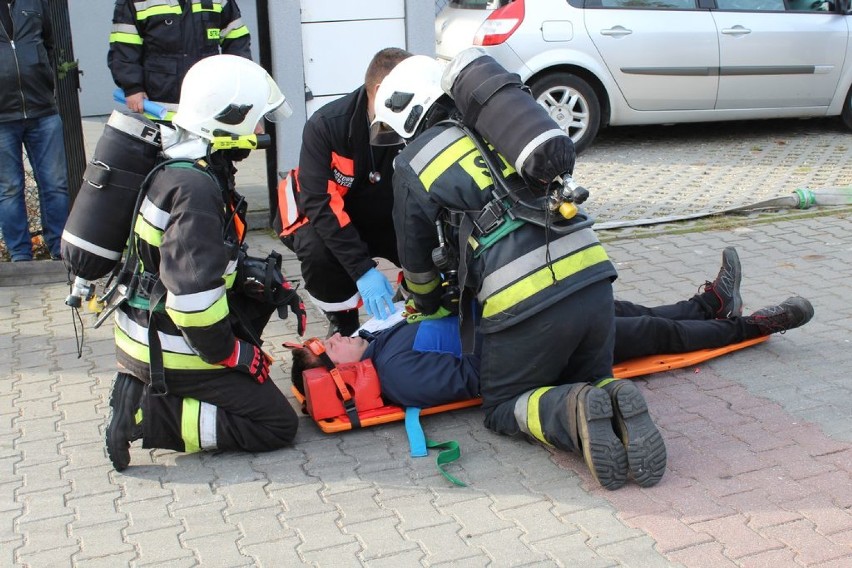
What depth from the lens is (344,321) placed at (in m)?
5.33

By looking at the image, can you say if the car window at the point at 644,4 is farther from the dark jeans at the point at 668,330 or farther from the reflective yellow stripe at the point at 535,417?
the reflective yellow stripe at the point at 535,417

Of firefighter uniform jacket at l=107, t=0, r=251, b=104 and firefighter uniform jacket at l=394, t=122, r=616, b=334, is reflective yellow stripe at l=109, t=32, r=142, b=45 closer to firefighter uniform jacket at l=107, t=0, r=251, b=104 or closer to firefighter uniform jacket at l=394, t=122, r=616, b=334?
firefighter uniform jacket at l=107, t=0, r=251, b=104

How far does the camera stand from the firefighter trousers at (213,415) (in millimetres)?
4043

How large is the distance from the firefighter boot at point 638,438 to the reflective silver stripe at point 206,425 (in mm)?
1559

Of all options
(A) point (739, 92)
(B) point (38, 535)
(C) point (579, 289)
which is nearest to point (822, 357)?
(C) point (579, 289)

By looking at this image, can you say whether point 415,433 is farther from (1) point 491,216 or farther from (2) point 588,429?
(1) point 491,216

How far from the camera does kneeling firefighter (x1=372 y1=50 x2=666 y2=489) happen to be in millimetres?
3711

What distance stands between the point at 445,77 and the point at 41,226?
12.6 ft

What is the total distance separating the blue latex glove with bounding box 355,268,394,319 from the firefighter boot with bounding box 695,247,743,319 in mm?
1544

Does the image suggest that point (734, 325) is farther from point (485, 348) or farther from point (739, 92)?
point (739, 92)

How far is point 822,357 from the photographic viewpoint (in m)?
4.84

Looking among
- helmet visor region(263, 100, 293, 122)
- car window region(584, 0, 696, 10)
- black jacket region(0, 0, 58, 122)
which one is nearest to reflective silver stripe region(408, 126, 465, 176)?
helmet visor region(263, 100, 293, 122)

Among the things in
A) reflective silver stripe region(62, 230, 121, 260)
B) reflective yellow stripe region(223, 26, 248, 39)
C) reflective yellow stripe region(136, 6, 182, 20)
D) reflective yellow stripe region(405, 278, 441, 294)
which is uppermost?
reflective yellow stripe region(136, 6, 182, 20)

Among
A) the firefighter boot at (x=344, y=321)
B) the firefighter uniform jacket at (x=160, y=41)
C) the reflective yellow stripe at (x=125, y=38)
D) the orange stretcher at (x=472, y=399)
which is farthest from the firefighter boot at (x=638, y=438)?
the reflective yellow stripe at (x=125, y=38)
